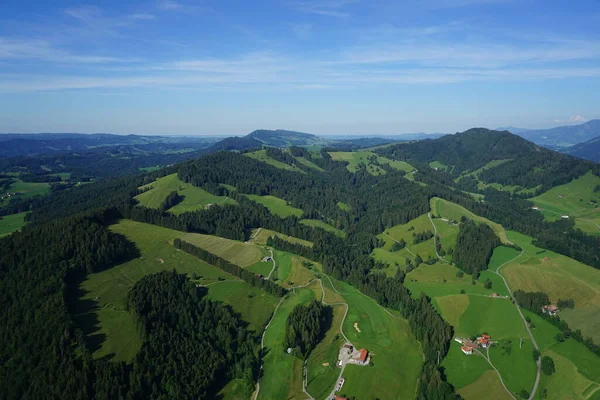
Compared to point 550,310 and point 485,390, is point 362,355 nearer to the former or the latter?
point 485,390

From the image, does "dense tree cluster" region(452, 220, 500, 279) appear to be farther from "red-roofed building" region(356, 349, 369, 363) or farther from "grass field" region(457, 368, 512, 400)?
"red-roofed building" region(356, 349, 369, 363)

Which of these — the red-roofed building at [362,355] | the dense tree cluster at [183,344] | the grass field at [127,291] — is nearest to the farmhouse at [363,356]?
the red-roofed building at [362,355]

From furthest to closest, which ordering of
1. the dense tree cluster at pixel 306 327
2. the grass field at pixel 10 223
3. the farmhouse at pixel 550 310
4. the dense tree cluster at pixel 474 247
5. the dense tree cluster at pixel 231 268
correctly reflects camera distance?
1. the grass field at pixel 10 223
2. the dense tree cluster at pixel 474 247
3. the dense tree cluster at pixel 231 268
4. the farmhouse at pixel 550 310
5. the dense tree cluster at pixel 306 327

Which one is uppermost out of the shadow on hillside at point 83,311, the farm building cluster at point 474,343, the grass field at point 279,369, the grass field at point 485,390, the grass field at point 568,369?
the shadow on hillside at point 83,311

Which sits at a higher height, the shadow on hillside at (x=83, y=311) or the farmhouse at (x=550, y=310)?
the shadow on hillside at (x=83, y=311)

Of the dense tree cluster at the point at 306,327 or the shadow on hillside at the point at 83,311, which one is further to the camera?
the dense tree cluster at the point at 306,327

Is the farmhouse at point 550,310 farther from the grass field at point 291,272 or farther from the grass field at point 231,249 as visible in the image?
the grass field at point 231,249

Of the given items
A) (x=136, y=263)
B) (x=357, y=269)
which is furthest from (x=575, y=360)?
(x=136, y=263)
